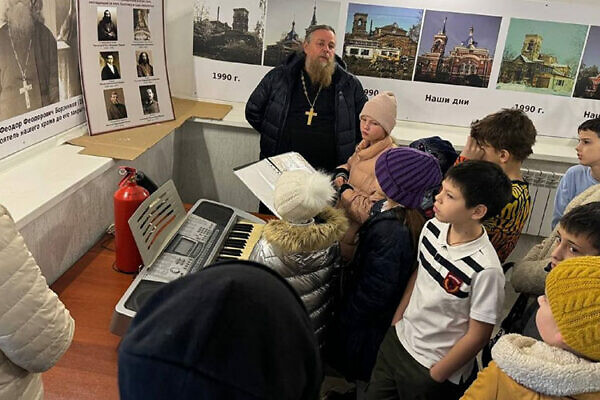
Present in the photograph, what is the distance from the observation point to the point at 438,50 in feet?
10.4

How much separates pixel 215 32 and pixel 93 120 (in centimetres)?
115

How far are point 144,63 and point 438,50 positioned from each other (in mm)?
1719

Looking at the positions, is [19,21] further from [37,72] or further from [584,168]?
[584,168]

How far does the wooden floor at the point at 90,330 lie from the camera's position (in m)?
1.40

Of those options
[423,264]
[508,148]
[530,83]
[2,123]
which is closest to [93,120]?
[2,123]

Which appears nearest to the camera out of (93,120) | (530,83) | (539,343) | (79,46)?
(539,343)

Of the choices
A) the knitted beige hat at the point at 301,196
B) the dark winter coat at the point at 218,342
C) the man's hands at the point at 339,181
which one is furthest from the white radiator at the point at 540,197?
the dark winter coat at the point at 218,342

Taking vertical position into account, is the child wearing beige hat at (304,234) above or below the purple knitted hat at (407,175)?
below

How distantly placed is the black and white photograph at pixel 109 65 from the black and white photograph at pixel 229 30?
88 centimetres

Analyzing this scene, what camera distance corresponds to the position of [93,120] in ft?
7.73

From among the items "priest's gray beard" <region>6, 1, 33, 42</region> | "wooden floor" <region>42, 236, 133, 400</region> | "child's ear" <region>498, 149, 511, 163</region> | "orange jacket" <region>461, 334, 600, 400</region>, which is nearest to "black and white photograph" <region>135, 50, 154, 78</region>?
"priest's gray beard" <region>6, 1, 33, 42</region>

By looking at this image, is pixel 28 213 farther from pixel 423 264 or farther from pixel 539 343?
pixel 539 343

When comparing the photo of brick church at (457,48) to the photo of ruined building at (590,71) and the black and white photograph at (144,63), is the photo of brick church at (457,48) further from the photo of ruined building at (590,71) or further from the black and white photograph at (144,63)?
the black and white photograph at (144,63)

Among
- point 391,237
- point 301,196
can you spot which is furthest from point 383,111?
point 301,196
